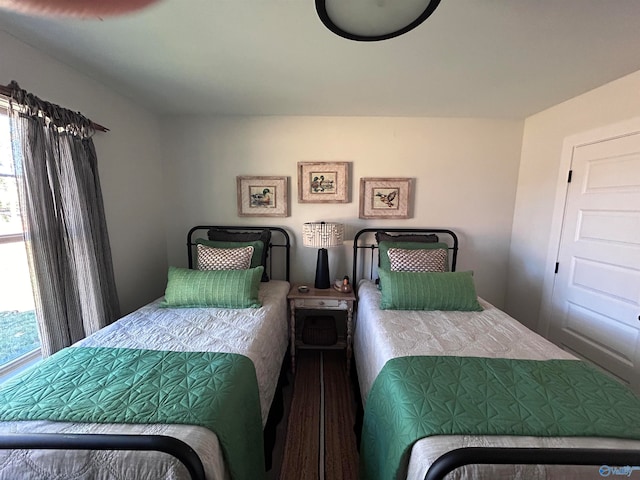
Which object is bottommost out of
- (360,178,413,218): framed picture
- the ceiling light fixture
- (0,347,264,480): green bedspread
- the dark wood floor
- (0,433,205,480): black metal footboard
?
the dark wood floor

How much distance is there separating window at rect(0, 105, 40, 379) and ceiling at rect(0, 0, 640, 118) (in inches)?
28.2

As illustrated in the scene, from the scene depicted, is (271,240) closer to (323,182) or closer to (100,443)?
(323,182)

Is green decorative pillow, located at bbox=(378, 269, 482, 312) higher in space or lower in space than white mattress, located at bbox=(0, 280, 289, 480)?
higher

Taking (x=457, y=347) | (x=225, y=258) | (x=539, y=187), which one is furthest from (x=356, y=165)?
(x=457, y=347)

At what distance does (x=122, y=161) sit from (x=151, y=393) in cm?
199

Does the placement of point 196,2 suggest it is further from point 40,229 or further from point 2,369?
point 2,369

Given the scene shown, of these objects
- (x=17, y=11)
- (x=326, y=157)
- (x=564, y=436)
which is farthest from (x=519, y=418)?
(x=17, y=11)

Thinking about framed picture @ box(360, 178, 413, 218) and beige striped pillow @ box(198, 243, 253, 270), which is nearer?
beige striped pillow @ box(198, 243, 253, 270)

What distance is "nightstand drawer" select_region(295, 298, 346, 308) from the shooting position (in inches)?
89.7

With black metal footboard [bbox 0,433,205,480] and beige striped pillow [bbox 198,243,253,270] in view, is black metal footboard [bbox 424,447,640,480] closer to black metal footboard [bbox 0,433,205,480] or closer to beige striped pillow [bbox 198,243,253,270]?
black metal footboard [bbox 0,433,205,480]

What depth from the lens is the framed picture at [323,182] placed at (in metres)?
2.57

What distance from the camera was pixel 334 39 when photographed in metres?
1.37

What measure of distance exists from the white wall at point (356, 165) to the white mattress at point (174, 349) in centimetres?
102

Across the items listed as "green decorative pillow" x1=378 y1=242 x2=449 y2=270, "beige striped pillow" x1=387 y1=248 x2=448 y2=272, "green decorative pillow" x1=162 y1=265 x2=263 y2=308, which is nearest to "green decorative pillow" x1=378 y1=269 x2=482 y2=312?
"beige striped pillow" x1=387 y1=248 x2=448 y2=272
